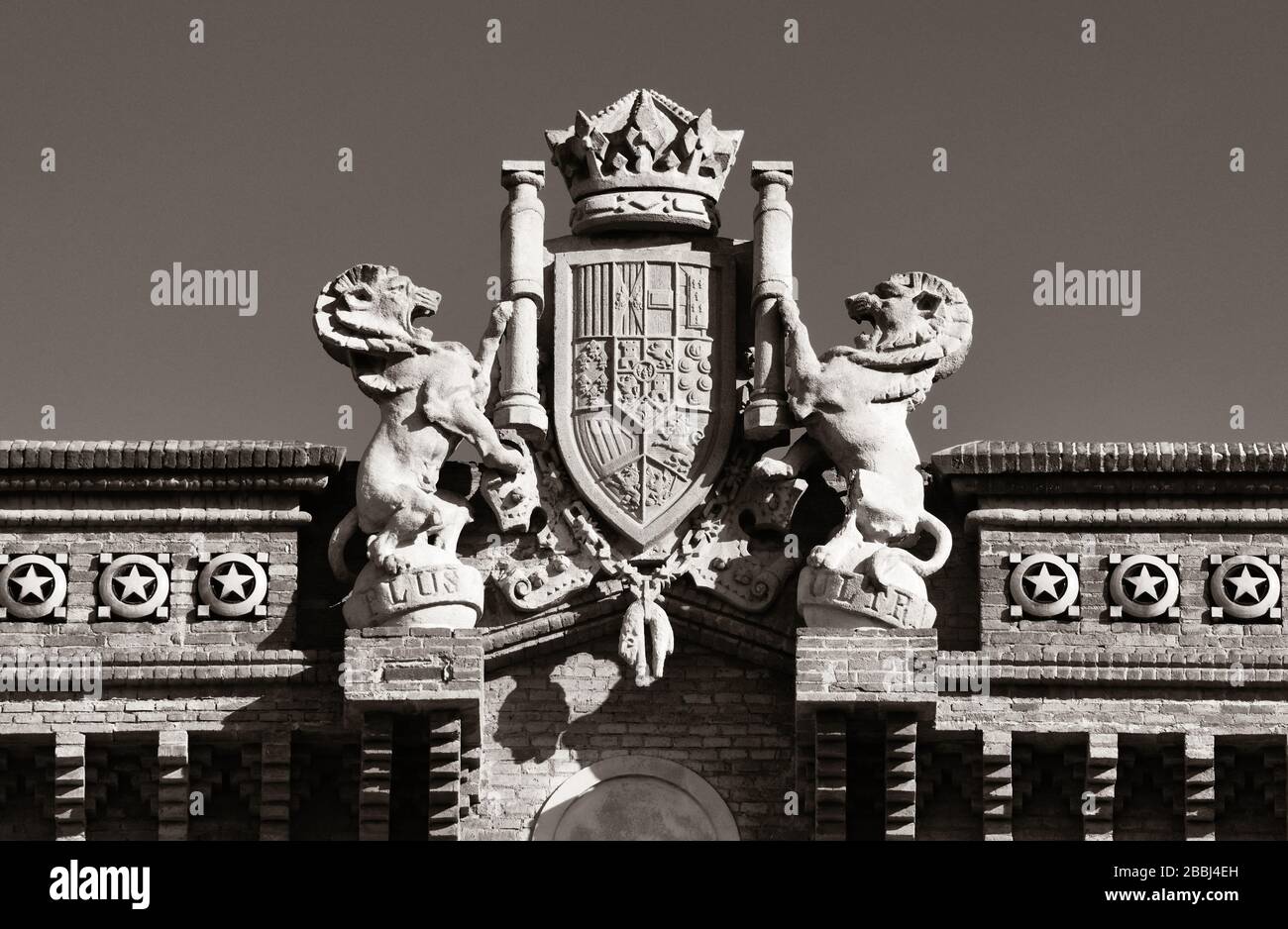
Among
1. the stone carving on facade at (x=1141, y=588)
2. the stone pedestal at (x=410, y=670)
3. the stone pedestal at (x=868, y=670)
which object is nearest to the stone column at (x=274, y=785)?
the stone pedestal at (x=410, y=670)

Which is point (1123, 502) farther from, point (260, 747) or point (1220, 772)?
point (260, 747)

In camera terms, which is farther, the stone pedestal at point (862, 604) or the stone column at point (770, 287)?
the stone column at point (770, 287)

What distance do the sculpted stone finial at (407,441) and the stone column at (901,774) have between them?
10.6 feet

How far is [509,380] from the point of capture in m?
39.5

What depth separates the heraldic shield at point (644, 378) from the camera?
129 ft

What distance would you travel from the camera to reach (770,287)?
130ft

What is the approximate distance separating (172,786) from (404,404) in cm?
335

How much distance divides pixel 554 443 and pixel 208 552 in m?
2.74

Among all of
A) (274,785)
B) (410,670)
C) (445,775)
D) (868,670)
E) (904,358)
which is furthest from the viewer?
(904,358)

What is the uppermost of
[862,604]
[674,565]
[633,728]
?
[674,565]

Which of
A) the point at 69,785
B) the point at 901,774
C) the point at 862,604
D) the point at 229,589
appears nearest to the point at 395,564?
the point at 229,589

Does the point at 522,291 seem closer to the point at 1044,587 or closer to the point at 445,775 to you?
the point at 445,775

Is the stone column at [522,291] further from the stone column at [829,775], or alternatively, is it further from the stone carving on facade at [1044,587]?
the stone carving on facade at [1044,587]
